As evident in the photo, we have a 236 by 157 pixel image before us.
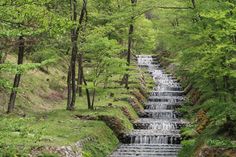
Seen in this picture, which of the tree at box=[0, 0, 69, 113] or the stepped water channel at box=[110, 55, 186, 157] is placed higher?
the tree at box=[0, 0, 69, 113]

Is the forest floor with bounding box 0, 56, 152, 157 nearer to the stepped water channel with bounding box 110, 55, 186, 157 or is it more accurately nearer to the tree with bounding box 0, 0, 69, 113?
the stepped water channel with bounding box 110, 55, 186, 157

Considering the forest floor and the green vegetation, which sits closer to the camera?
the forest floor

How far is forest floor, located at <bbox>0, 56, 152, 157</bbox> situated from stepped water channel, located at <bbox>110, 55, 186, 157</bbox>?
933 mm

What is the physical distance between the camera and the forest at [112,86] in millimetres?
10594

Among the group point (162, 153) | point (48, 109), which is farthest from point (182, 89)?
point (162, 153)

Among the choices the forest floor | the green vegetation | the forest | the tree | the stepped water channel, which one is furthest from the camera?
the stepped water channel

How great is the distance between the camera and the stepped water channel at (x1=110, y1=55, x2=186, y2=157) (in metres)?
21.6

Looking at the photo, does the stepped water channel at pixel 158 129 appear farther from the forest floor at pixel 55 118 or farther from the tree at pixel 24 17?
the tree at pixel 24 17

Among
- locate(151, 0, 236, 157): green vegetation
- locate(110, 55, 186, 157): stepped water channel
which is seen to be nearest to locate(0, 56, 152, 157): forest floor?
locate(110, 55, 186, 157): stepped water channel

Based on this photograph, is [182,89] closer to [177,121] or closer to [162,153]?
[177,121]

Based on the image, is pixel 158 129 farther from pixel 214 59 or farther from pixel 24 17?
pixel 24 17

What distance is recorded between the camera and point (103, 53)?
81.3 ft

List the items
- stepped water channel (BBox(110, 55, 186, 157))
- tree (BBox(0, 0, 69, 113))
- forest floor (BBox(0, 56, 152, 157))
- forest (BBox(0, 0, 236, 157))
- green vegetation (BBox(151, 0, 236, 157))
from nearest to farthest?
tree (BBox(0, 0, 69, 113)), forest (BBox(0, 0, 236, 157)), forest floor (BBox(0, 56, 152, 157)), green vegetation (BBox(151, 0, 236, 157)), stepped water channel (BBox(110, 55, 186, 157))

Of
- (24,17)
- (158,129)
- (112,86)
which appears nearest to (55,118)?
(158,129)
